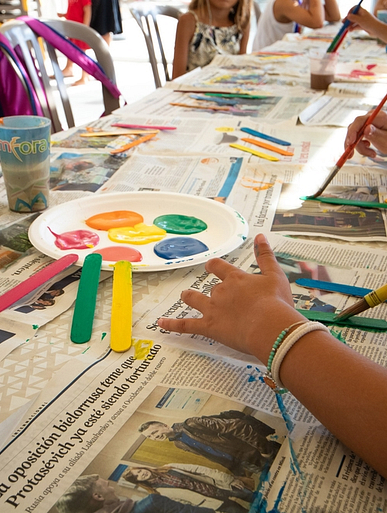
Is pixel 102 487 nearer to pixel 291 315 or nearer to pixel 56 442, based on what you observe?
pixel 56 442

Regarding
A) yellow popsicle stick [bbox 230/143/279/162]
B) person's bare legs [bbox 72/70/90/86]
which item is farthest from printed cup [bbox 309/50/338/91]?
person's bare legs [bbox 72/70/90/86]

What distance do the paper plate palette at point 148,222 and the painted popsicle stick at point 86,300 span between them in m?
0.01

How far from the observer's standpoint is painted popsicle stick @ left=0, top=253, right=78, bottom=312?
23.2 inches

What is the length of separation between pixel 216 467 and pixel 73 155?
0.82 m

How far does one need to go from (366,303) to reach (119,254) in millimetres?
328

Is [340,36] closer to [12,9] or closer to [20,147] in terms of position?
[20,147]

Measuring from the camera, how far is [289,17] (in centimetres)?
264

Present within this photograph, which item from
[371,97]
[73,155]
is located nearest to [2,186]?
[73,155]

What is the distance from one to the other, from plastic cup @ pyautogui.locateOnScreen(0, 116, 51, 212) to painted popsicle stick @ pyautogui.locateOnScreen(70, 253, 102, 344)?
0.74ft

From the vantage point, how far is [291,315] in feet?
1.59

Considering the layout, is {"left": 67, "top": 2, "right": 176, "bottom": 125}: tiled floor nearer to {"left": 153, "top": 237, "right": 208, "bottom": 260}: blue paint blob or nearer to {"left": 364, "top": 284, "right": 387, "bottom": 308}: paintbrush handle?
{"left": 153, "top": 237, "right": 208, "bottom": 260}: blue paint blob

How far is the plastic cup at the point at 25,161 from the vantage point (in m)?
0.77

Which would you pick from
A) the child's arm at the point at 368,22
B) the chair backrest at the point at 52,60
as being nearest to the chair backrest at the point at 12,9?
the chair backrest at the point at 52,60

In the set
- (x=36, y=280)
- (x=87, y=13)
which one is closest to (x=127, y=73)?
(x=87, y=13)
